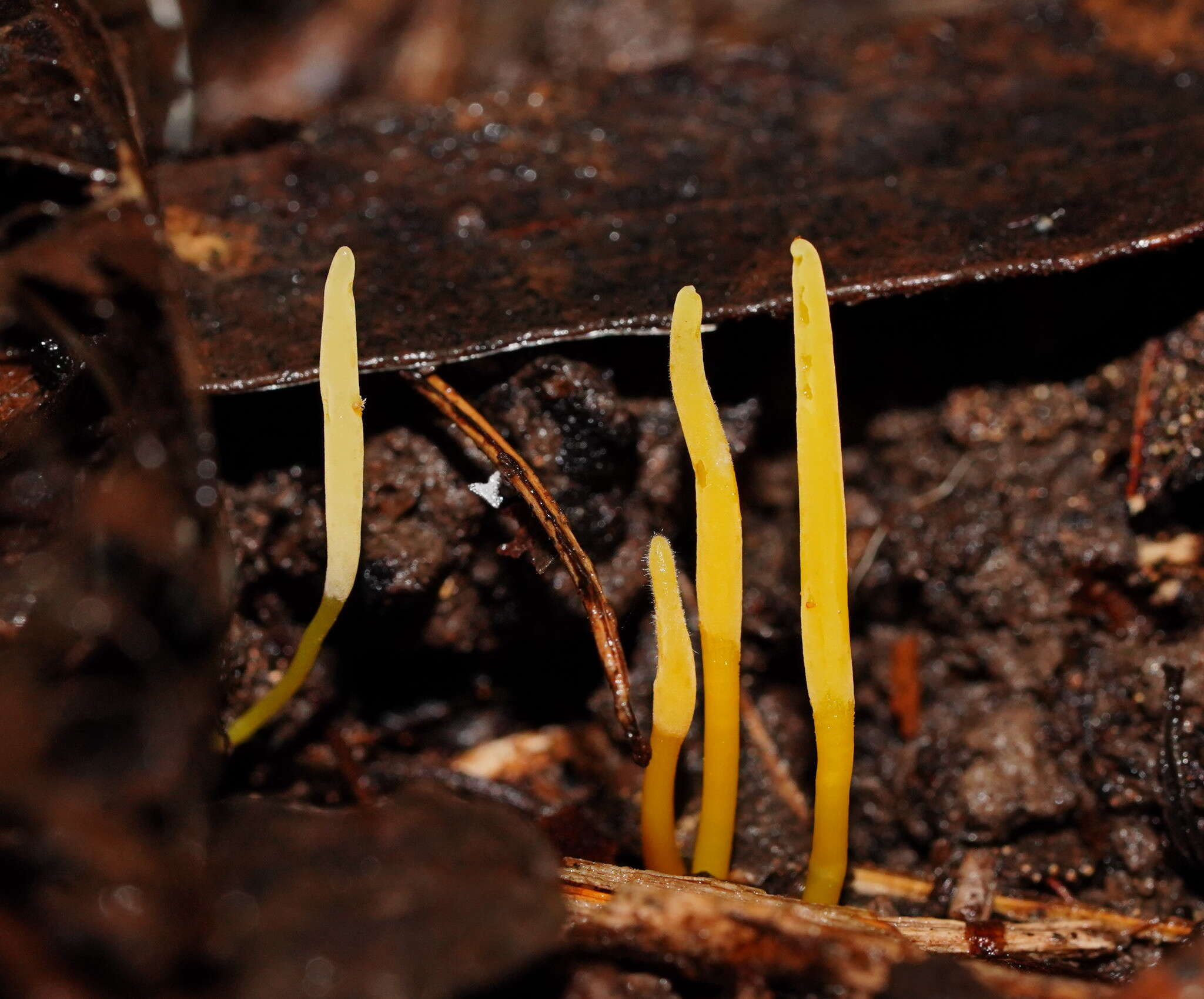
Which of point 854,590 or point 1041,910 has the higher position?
point 854,590

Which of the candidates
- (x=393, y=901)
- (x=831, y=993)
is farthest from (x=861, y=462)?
(x=393, y=901)

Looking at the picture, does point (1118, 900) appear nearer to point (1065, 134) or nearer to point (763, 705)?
point (763, 705)

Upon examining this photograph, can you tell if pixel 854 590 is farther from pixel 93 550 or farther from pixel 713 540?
pixel 93 550

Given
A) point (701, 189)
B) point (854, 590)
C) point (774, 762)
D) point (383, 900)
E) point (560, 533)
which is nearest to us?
point (383, 900)

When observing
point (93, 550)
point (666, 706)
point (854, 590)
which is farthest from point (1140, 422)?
point (93, 550)

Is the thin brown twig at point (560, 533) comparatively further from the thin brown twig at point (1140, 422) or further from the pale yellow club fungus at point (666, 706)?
the thin brown twig at point (1140, 422)

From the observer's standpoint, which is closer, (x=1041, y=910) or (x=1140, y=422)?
(x=1041, y=910)

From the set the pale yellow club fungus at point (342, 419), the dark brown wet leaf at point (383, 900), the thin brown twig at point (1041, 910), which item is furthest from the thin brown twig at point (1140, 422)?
the pale yellow club fungus at point (342, 419)
